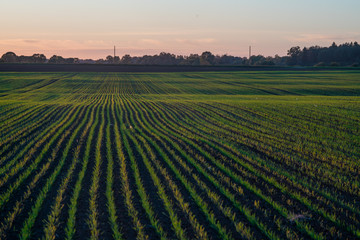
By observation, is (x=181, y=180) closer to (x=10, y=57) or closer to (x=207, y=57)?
(x=207, y=57)

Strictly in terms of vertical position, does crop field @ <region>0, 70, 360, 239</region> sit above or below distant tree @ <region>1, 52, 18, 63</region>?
below

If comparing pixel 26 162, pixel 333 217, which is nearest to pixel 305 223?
pixel 333 217

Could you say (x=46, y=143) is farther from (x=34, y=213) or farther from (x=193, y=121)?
(x=193, y=121)

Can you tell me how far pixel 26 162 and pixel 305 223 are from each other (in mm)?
9121

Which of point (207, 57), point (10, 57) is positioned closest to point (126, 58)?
point (207, 57)

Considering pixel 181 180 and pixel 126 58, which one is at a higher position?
pixel 126 58

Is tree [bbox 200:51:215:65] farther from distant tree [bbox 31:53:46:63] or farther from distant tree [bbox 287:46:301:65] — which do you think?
distant tree [bbox 31:53:46:63]

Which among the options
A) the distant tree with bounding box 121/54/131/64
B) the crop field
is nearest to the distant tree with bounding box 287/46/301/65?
the distant tree with bounding box 121/54/131/64

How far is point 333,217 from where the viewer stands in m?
7.01

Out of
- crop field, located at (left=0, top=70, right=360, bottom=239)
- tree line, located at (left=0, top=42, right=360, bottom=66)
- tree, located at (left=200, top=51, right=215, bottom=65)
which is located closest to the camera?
crop field, located at (left=0, top=70, right=360, bottom=239)

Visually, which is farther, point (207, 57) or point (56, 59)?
point (207, 57)

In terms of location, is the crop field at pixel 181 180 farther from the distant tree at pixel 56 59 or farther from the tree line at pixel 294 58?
the distant tree at pixel 56 59

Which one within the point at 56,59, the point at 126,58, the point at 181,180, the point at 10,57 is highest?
the point at 10,57

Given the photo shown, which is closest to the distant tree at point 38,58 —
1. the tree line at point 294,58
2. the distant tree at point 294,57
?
the tree line at point 294,58
